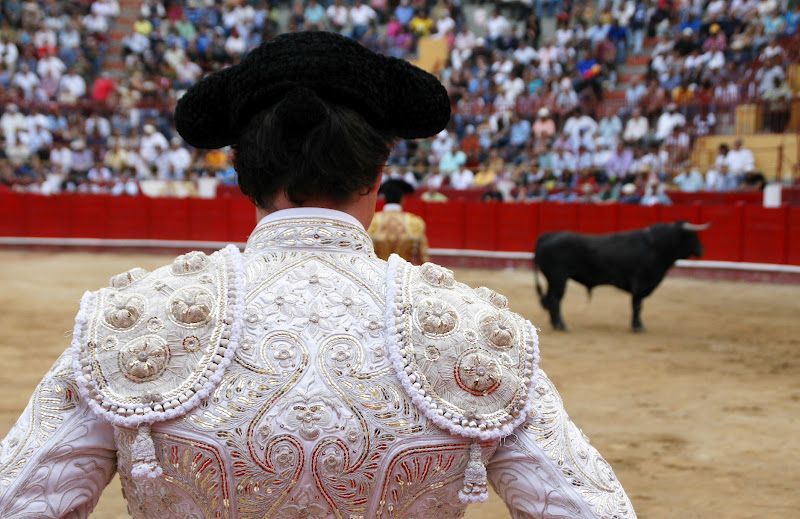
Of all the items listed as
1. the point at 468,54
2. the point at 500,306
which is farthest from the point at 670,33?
the point at 500,306

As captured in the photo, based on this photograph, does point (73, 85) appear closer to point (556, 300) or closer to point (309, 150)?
point (556, 300)

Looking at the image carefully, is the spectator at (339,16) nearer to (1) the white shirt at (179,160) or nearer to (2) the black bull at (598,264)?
(1) the white shirt at (179,160)

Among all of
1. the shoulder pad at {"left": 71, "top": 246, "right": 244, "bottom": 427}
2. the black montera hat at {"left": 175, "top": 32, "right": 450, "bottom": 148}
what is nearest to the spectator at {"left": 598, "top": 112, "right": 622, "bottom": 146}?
the black montera hat at {"left": 175, "top": 32, "right": 450, "bottom": 148}

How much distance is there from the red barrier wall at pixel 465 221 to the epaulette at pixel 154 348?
984 cm

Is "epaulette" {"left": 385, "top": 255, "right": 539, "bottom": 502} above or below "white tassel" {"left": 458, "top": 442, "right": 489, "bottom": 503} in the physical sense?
above

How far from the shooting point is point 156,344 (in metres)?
0.91

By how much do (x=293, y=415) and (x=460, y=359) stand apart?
145mm

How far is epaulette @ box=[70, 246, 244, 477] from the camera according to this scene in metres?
0.89

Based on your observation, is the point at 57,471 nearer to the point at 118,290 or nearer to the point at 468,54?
the point at 118,290

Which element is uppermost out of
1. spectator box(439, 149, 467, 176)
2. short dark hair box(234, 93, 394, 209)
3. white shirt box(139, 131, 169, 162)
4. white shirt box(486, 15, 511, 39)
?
white shirt box(486, 15, 511, 39)

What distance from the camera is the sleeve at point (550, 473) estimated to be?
0.92 metres

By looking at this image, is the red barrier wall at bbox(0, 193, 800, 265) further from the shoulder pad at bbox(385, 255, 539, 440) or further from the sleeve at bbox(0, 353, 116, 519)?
the sleeve at bbox(0, 353, 116, 519)

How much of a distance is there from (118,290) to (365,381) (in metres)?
→ 0.24

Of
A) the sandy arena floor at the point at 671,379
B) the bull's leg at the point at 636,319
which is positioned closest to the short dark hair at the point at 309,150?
the sandy arena floor at the point at 671,379
